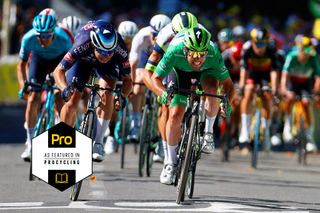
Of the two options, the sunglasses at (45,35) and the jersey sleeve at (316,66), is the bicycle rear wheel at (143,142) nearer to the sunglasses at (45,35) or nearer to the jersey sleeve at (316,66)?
the sunglasses at (45,35)

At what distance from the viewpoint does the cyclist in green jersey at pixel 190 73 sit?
1326 cm

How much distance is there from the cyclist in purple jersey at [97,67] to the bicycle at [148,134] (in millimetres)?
1831

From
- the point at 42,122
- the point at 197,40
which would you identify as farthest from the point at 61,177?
the point at 42,122

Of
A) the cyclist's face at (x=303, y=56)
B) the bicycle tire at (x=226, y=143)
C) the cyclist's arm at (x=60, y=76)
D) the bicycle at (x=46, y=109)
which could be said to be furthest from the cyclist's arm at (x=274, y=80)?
the cyclist's arm at (x=60, y=76)

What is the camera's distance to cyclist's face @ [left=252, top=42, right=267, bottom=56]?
19828 millimetres

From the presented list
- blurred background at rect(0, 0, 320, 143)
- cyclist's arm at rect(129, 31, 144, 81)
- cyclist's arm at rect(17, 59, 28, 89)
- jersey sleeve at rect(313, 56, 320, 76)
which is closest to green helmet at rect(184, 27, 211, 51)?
cyclist's arm at rect(17, 59, 28, 89)

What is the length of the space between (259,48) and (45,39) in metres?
4.45

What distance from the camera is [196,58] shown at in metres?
13.3

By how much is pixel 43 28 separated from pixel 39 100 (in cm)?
92

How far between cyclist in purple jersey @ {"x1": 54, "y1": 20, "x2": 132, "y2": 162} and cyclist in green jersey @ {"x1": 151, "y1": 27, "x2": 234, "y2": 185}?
2.16 feet

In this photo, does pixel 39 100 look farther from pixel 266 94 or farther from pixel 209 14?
pixel 209 14

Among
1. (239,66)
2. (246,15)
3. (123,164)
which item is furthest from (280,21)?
(123,164)

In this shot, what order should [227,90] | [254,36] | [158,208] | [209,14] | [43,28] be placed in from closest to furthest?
[158,208]
[227,90]
[43,28]
[254,36]
[209,14]

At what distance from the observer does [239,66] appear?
71.0 feet
